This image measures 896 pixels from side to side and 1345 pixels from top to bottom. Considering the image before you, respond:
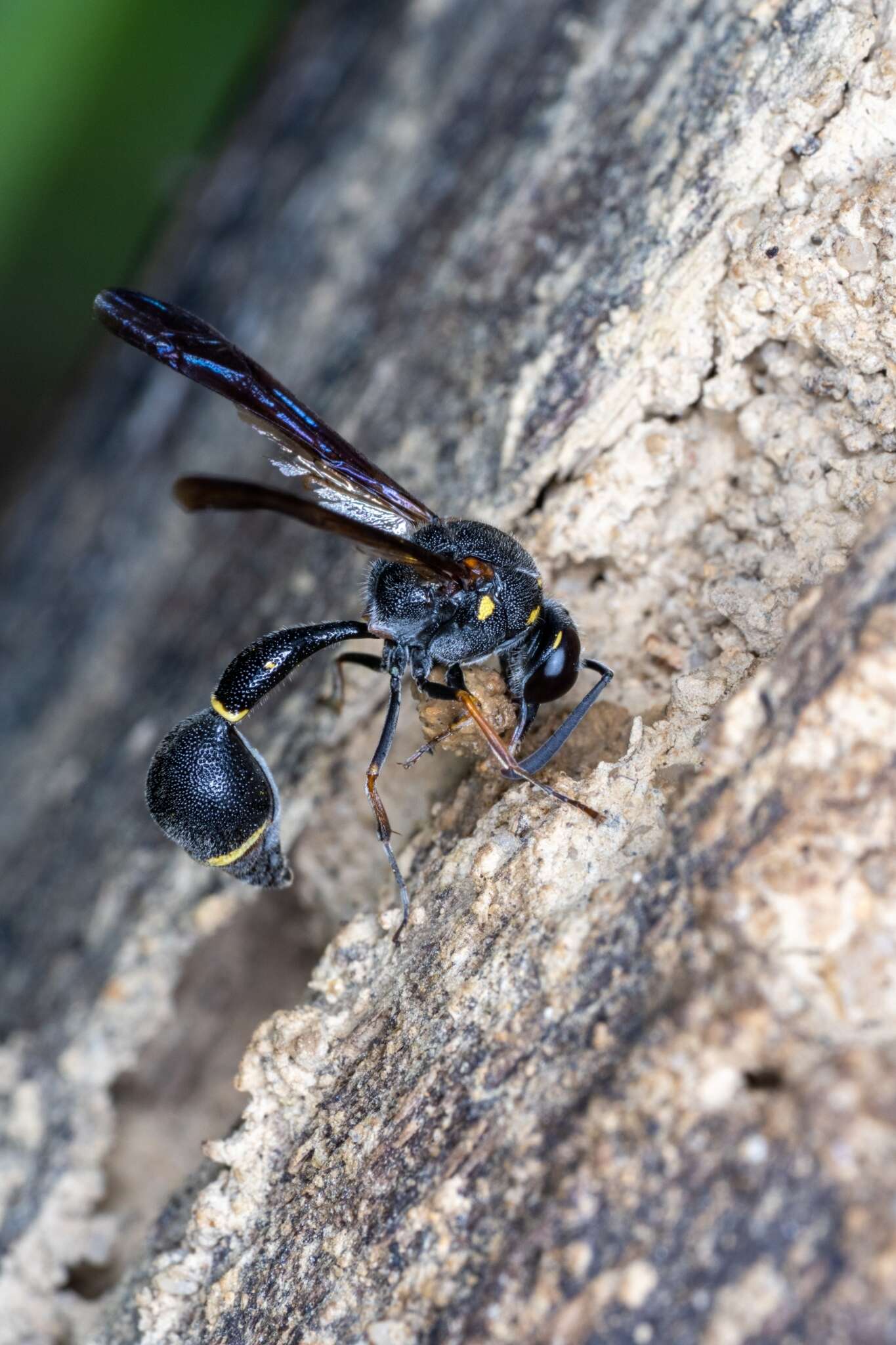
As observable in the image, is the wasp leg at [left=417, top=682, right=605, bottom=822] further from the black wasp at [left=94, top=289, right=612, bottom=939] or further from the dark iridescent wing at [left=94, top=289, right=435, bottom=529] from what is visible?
the dark iridescent wing at [left=94, top=289, right=435, bottom=529]

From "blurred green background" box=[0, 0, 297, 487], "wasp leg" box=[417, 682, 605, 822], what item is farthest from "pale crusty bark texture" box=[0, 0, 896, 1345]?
"blurred green background" box=[0, 0, 297, 487]

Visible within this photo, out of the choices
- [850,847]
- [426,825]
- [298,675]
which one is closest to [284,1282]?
[426,825]

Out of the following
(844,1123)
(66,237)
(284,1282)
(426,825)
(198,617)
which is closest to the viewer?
(844,1123)

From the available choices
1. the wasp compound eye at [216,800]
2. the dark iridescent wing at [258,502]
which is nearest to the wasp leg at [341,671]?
the wasp compound eye at [216,800]

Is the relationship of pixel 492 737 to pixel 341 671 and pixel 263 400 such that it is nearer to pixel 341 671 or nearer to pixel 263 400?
pixel 341 671

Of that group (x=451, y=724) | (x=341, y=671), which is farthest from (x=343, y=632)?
(x=451, y=724)

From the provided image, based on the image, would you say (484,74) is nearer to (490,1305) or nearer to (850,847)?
(850,847)

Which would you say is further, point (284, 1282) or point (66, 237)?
point (66, 237)
